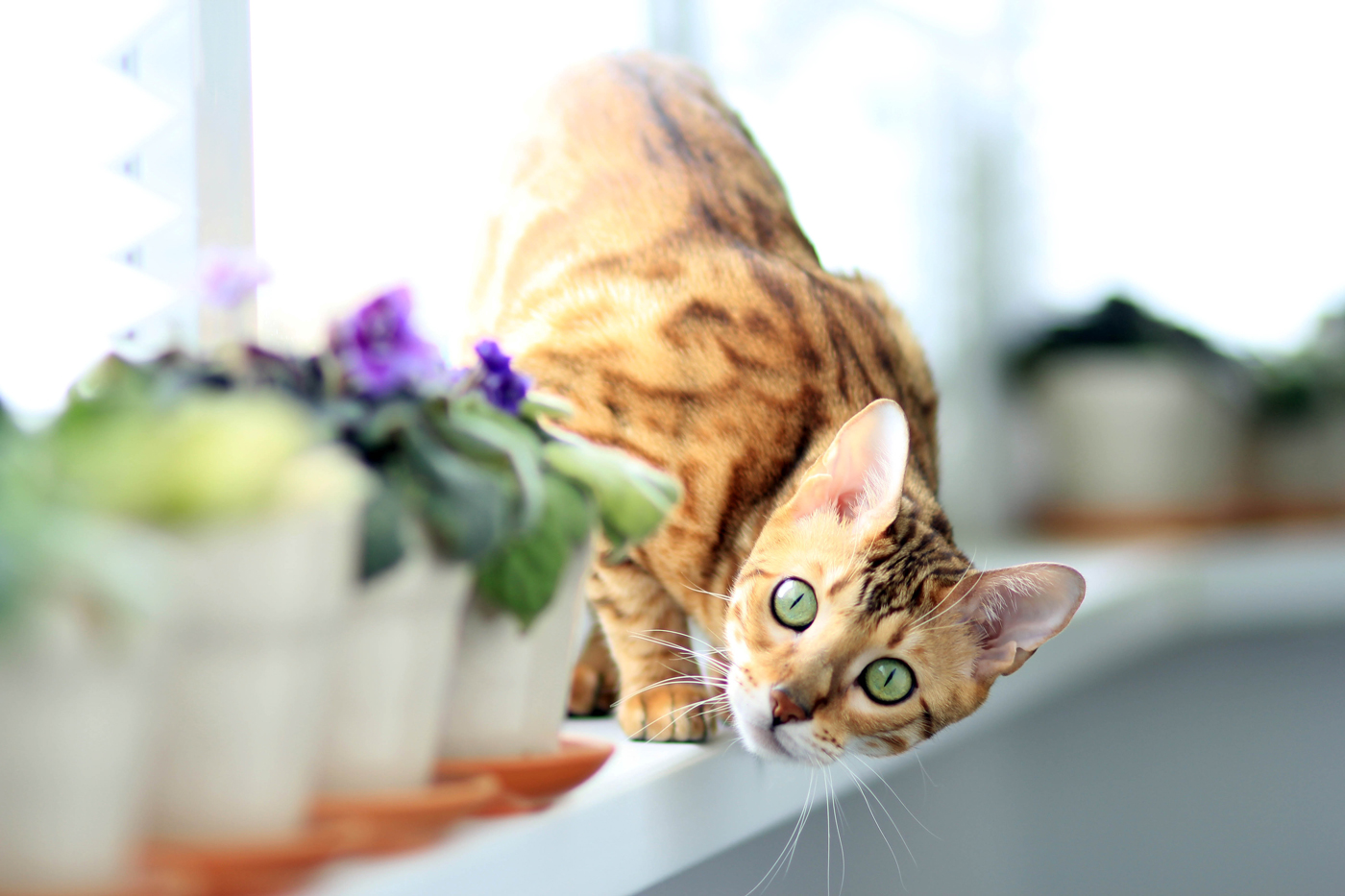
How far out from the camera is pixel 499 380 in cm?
63

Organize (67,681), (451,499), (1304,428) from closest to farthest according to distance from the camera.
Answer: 1. (67,681)
2. (451,499)
3. (1304,428)

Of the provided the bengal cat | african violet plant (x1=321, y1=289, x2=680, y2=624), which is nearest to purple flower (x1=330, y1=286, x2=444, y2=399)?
african violet plant (x1=321, y1=289, x2=680, y2=624)

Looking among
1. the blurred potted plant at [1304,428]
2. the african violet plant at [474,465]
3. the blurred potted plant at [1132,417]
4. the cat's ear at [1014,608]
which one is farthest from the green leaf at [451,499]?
the blurred potted plant at [1304,428]

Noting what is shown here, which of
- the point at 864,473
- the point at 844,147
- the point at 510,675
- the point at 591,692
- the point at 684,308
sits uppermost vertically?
the point at 844,147

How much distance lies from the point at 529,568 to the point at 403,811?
0.44 feet

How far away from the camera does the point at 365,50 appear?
1.19m

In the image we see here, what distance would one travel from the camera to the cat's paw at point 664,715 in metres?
0.89

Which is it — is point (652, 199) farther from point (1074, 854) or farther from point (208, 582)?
point (1074, 854)

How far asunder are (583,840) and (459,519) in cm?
25

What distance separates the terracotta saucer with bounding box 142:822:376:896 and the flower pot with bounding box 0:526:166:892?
29 mm

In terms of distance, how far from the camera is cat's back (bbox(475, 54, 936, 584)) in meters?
0.92

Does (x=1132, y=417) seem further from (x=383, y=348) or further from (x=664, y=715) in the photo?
(x=383, y=348)

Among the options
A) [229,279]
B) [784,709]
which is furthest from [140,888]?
[784,709]

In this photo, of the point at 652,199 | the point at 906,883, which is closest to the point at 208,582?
the point at 652,199
